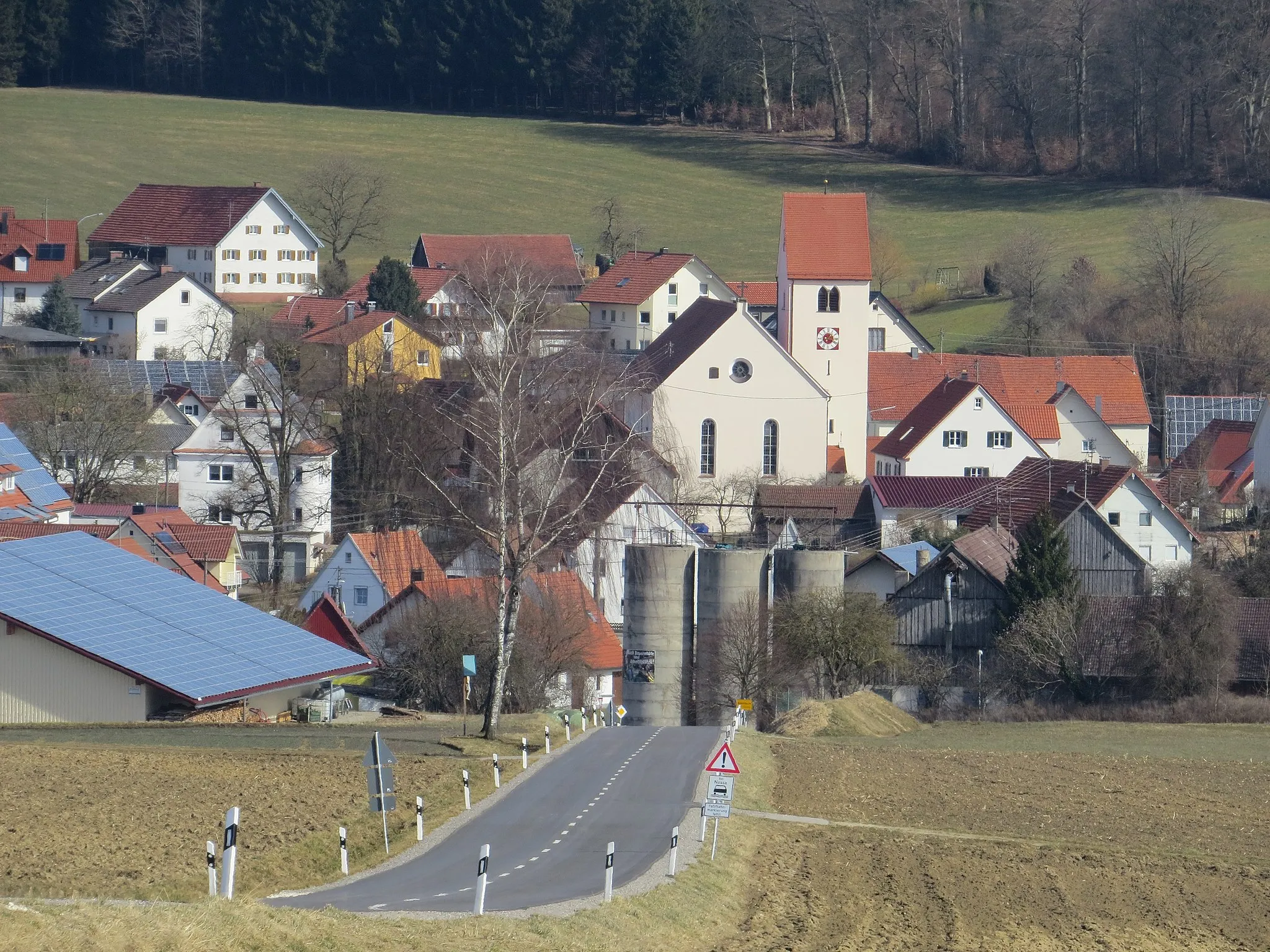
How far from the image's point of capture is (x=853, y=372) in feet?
246

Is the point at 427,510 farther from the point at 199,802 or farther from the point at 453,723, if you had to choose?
the point at 199,802

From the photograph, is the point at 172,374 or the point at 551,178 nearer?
the point at 172,374

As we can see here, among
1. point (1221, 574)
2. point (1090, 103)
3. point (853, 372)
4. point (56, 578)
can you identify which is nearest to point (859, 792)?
point (56, 578)

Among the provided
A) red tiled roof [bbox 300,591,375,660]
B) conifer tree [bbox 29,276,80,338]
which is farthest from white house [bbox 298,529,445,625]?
conifer tree [bbox 29,276,80,338]

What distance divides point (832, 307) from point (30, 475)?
3323cm

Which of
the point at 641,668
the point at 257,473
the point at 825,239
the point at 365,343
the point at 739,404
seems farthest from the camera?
the point at 825,239

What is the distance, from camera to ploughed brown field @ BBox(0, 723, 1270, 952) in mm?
14578

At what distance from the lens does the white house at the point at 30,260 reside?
96812 mm

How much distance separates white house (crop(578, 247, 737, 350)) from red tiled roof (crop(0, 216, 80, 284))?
2704 cm

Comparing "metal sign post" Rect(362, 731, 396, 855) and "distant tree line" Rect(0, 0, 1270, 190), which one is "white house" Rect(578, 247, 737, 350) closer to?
"distant tree line" Rect(0, 0, 1270, 190)

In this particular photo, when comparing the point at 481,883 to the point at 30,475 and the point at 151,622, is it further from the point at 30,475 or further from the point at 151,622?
the point at 30,475

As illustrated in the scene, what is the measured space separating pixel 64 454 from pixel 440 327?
45.5ft

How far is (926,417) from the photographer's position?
71.2 m

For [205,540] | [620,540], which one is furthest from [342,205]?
[620,540]
